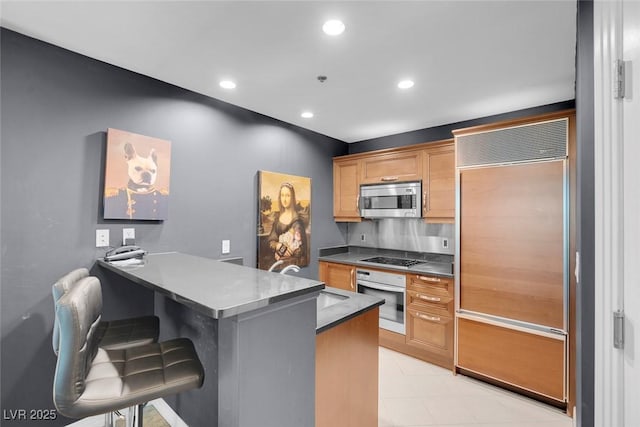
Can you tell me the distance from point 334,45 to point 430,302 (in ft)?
8.14

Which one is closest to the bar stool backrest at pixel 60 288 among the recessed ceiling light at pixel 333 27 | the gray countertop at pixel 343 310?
the gray countertop at pixel 343 310

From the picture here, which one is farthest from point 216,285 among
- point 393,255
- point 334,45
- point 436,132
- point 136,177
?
point 436,132

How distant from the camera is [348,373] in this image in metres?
1.52

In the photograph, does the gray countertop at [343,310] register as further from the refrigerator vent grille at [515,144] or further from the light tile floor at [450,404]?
the refrigerator vent grille at [515,144]

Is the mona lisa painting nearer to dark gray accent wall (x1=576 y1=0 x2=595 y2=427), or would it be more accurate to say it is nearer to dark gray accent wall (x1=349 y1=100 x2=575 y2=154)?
dark gray accent wall (x1=349 y1=100 x2=575 y2=154)

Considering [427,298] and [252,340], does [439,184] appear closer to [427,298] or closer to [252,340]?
[427,298]

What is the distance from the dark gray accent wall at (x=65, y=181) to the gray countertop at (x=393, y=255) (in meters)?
1.60

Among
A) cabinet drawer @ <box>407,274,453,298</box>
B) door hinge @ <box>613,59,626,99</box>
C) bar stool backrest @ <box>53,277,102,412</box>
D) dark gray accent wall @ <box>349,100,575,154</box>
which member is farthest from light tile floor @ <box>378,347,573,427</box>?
dark gray accent wall @ <box>349,100,575,154</box>

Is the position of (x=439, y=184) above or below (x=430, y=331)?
above

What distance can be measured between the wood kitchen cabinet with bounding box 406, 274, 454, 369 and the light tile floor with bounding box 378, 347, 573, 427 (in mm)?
185

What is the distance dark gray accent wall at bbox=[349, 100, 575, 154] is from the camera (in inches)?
107

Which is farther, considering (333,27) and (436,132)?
(436,132)

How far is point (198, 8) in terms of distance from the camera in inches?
60.1

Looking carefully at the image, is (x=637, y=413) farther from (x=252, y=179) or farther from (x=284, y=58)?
(x=252, y=179)
